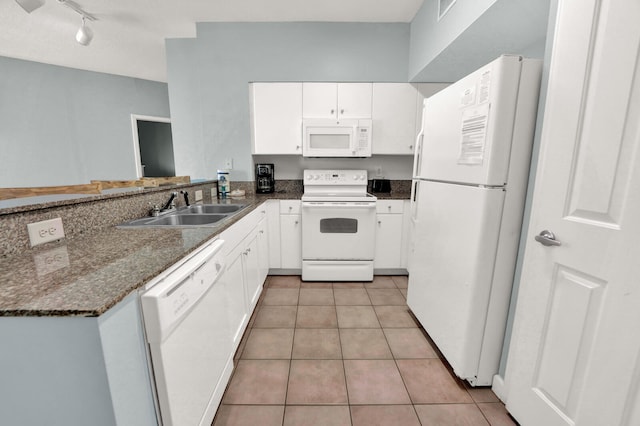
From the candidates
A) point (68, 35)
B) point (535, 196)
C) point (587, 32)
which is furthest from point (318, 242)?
point (68, 35)

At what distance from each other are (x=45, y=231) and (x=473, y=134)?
1.98 meters

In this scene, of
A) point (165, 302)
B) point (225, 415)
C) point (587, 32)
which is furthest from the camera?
point (225, 415)

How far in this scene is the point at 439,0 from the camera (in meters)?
1.99

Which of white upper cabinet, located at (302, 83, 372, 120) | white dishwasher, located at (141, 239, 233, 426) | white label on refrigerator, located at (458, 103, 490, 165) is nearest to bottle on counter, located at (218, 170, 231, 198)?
white upper cabinet, located at (302, 83, 372, 120)

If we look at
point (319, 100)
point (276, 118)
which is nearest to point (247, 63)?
point (276, 118)

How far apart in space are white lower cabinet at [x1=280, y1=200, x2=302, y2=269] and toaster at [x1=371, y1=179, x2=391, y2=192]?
0.98m

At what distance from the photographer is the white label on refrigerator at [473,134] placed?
3.96ft

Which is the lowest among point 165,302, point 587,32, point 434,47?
point 165,302

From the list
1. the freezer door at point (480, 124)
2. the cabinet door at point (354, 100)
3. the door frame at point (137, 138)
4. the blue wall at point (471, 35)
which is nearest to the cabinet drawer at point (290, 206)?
the cabinet door at point (354, 100)

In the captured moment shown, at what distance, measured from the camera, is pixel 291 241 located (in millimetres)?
2701

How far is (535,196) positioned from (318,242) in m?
1.82

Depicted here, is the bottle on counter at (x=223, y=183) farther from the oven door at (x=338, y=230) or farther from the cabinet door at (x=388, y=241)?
the cabinet door at (x=388, y=241)

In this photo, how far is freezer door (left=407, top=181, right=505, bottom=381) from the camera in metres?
1.26

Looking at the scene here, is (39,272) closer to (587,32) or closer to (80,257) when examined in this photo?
(80,257)
